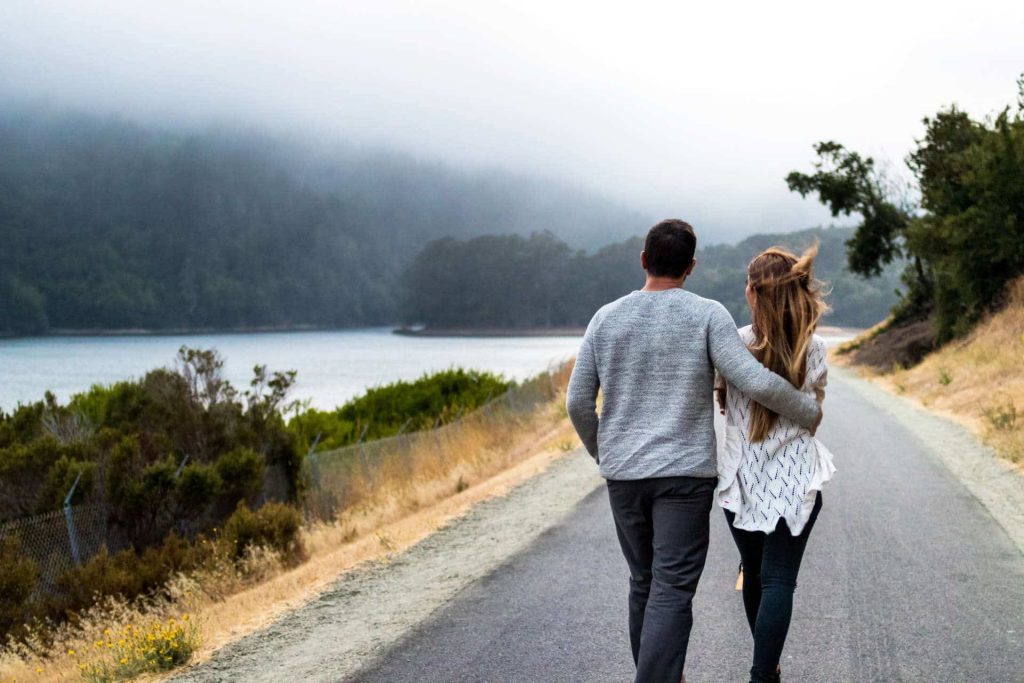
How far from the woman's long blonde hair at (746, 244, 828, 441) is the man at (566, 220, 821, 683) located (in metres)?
0.11

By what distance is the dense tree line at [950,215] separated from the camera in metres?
28.6

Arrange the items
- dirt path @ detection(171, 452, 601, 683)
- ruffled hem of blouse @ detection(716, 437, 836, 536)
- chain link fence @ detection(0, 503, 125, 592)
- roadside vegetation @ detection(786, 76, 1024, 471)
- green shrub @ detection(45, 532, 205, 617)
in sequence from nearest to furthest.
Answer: ruffled hem of blouse @ detection(716, 437, 836, 536)
dirt path @ detection(171, 452, 601, 683)
green shrub @ detection(45, 532, 205, 617)
chain link fence @ detection(0, 503, 125, 592)
roadside vegetation @ detection(786, 76, 1024, 471)

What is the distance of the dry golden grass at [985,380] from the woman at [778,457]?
30.4 ft

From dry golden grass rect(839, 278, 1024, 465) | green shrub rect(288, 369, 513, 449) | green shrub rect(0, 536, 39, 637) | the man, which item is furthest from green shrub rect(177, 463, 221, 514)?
green shrub rect(288, 369, 513, 449)

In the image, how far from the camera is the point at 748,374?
350 cm

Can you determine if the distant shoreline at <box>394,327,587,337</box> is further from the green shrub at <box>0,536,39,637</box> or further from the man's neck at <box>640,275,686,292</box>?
the man's neck at <box>640,275,686,292</box>

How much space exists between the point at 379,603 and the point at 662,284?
3.85 m

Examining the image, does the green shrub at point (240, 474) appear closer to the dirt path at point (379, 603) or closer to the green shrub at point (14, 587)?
the green shrub at point (14, 587)

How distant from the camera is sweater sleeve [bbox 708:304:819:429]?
3.50 metres

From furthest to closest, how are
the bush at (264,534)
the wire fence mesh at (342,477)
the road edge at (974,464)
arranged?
the bush at (264,534) < the wire fence mesh at (342,477) < the road edge at (974,464)

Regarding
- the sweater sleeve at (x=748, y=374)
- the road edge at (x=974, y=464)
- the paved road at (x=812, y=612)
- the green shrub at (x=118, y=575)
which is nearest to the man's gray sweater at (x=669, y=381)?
the sweater sleeve at (x=748, y=374)

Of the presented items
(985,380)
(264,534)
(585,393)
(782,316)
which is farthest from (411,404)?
(782,316)

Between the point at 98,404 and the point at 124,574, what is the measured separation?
9898 mm

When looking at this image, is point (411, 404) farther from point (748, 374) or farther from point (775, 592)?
point (748, 374)
